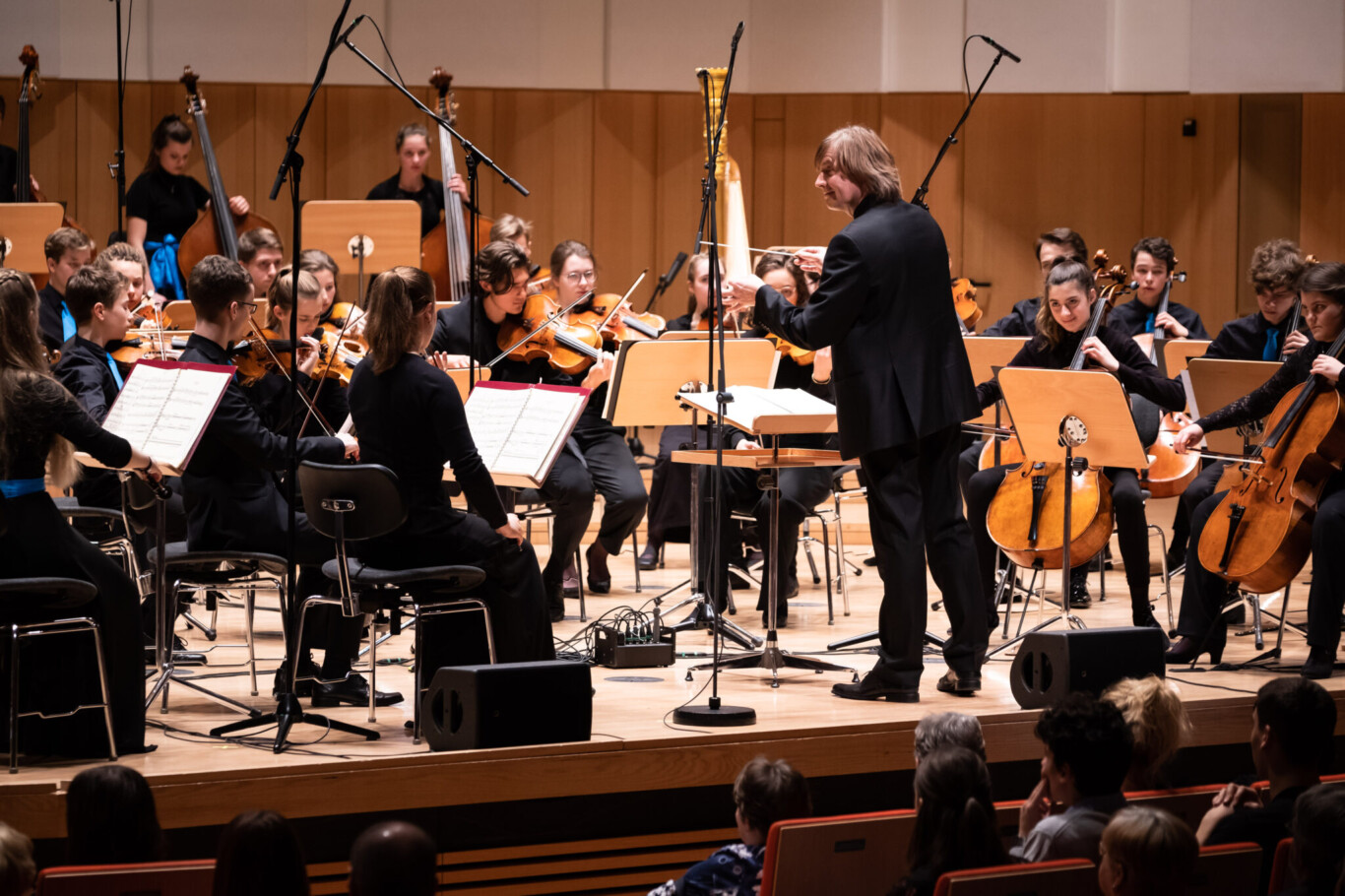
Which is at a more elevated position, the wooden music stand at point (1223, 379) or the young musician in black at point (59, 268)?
the young musician in black at point (59, 268)

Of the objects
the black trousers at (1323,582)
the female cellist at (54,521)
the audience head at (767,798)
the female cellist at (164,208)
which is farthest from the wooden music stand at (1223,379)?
the female cellist at (164,208)

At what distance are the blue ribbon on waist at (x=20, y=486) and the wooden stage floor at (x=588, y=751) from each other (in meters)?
0.61

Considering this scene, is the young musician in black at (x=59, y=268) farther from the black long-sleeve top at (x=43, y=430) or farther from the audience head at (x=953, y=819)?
the audience head at (x=953, y=819)

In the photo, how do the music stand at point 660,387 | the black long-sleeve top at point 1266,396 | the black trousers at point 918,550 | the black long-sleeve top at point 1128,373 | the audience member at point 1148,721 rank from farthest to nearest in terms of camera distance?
the black long-sleeve top at point 1128,373
the music stand at point 660,387
the black long-sleeve top at point 1266,396
the black trousers at point 918,550
the audience member at point 1148,721

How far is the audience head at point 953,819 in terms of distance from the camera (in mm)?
2547

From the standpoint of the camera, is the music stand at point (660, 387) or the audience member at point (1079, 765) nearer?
the audience member at point (1079, 765)

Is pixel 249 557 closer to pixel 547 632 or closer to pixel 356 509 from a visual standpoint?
pixel 356 509

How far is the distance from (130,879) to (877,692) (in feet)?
7.08

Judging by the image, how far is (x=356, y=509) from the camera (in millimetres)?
3574

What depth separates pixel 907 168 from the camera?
31.0 ft

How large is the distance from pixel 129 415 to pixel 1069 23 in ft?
22.8

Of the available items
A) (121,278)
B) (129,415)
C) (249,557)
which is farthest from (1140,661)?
(121,278)

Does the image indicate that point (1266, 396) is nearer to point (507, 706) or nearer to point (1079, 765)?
point (1079, 765)

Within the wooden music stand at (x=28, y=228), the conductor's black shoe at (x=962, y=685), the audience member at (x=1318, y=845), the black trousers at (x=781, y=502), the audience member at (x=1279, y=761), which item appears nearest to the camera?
the audience member at (x=1318, y=845)
